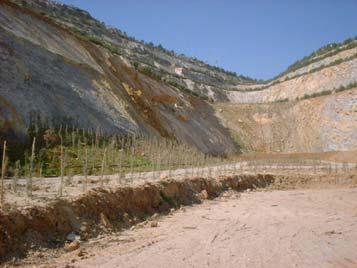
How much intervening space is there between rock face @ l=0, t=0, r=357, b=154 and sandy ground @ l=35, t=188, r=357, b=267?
32.4 feet

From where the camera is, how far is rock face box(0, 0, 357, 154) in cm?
2291

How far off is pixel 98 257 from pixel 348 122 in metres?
46.7

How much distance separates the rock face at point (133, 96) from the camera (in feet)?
75.2

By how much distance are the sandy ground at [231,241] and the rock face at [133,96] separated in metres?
9.89

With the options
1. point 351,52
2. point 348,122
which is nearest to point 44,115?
point 348,122

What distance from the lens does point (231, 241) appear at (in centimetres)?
1051

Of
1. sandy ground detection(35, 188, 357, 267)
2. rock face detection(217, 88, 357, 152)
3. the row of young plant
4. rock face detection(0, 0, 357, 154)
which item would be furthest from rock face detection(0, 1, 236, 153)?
rock face detection(217, 88, 357, 152)

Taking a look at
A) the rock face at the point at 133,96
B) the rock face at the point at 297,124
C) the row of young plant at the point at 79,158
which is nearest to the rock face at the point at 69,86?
the rock face at the point at 133,96

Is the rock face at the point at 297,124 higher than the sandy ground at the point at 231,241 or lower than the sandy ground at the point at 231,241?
higher

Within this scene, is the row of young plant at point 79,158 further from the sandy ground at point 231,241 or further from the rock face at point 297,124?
the rock face at point 297,124

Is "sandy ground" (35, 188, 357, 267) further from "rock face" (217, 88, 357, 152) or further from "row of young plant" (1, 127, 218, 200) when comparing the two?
"rock face" (217, 88, 357, 152)

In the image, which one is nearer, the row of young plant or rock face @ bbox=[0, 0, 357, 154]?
the row of young plant

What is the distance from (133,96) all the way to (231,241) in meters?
26.5

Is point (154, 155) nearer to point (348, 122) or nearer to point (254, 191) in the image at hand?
point (254, 191)
